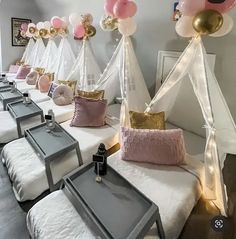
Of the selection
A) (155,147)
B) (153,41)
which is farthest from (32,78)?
(155,147)

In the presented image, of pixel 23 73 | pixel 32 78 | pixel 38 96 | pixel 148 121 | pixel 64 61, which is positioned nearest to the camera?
pixel 148 121

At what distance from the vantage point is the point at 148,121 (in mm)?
2303

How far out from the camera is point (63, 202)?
157cm

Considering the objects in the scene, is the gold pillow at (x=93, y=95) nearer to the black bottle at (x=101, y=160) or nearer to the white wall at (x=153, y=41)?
the white wall at (x=153, y=41)

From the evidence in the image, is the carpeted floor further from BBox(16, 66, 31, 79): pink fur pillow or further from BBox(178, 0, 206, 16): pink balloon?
BBox(16, 66, 31, 79): pink fur pillow

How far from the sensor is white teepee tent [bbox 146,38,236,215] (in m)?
1.84

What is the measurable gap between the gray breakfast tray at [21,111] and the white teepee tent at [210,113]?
195cm

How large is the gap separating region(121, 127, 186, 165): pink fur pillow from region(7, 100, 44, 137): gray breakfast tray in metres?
1.64

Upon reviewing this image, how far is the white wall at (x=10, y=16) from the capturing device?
228 inches

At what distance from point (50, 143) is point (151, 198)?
4.08 feet

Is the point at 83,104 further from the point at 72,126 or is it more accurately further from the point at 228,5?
the point at 228,5

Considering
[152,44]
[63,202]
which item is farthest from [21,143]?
[152,44]

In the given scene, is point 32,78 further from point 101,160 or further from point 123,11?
point 101,160

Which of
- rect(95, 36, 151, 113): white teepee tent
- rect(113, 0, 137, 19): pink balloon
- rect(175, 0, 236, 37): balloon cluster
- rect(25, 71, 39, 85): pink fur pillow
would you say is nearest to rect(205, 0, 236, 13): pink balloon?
rect(175, 0, 236, 37): balloon cluster
